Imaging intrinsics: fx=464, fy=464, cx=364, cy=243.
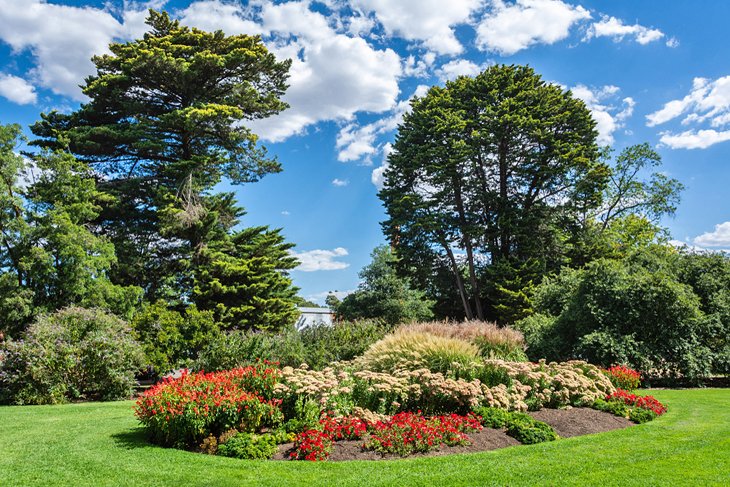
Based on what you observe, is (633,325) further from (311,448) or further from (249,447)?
(249,447)

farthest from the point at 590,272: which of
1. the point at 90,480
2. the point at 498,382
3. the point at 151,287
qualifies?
the point at 151,287

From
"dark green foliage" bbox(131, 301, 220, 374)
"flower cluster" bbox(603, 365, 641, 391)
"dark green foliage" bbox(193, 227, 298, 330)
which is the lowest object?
"flower cluster" bbox(603, 365, 641, 391)

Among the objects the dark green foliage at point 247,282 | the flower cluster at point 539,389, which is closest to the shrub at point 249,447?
the flower cluster at point 539,389

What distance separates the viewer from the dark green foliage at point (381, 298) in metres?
31.3

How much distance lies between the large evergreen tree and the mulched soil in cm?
1415

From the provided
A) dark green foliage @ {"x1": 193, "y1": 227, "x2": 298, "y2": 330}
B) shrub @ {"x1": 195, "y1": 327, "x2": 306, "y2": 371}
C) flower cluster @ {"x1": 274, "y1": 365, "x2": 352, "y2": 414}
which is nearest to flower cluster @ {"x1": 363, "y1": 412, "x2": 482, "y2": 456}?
flower cluster @ {"x1": 274, "y1": 365, "x2": 352, "y2": 414}

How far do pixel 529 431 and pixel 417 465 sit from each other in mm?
2008

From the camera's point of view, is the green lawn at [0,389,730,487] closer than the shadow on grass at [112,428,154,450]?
Yes

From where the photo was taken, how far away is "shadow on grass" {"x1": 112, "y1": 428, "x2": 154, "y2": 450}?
613 centimetres

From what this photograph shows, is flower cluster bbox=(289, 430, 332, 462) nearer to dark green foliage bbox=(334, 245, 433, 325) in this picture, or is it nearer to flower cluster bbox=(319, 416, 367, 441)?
flower cluster bbox=(319, 416, 367, 441)

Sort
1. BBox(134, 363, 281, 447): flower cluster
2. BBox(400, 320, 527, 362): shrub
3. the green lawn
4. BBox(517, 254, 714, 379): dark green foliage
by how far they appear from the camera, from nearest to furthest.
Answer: the green lawn
BBox(134, 363, 281, 447): flower cluster
BBox(400, 320, 527, 362): shrub
BBox(517, 254, 714, 379): dark green foliage

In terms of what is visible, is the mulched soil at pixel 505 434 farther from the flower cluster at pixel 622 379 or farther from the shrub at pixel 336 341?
the shrub at pixel 336 341

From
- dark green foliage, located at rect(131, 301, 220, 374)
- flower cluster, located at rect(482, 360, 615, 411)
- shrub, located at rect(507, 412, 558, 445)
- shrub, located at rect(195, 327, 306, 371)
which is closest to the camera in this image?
shrub, located at rect(507, 412, 558, 445)

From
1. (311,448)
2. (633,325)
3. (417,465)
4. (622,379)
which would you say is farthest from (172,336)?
(633,325)
